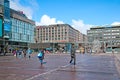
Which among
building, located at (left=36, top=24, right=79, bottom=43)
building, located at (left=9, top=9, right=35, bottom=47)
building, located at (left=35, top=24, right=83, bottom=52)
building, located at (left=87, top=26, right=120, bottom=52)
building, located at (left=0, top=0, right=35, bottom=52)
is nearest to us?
building, located at (left=0, top=0, right=35, bottom=52)

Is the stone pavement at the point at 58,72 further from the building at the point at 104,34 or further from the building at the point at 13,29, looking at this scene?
the building at the point at 104,34

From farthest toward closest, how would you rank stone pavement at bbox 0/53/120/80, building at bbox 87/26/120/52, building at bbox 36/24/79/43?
building at bbox 36/24/79/43
building at bbox 87/26/120/52
stone pavement at bbox 0/53/120/80

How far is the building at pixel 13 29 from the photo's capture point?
303 ft

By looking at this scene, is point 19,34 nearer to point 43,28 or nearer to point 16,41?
point 16,41

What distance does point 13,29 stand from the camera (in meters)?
105

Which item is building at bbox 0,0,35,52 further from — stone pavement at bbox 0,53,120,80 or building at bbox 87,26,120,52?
stone pavement at bbox 0,53,120,80

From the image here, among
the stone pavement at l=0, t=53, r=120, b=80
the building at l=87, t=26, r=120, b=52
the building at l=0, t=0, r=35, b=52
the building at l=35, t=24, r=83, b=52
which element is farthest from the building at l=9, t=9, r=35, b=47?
the stone pavement at l=0, t=53, r=120, b=80

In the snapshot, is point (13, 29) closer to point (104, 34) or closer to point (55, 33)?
point (55, 33)

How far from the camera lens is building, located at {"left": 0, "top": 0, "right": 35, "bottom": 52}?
9250 centimetres

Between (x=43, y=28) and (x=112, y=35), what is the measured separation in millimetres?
53939

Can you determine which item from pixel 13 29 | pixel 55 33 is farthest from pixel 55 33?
pixel 13 29

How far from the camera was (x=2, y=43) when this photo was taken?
93812 mm

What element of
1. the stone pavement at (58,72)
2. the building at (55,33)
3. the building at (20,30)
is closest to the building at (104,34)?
the building at (55,33)

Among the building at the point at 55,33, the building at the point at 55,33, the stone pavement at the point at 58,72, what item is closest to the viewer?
the stone pavement at the point at 58,72
